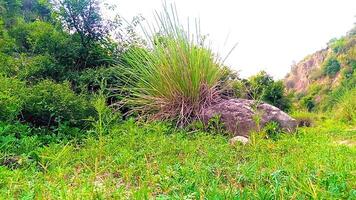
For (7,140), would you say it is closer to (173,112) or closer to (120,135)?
(120,135)

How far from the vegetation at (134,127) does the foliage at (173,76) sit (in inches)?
0.5

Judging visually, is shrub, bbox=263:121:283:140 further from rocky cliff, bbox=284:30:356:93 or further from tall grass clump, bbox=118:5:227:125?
rocky cliff, bbox=284:30:356:93

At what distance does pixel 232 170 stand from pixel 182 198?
0.59m

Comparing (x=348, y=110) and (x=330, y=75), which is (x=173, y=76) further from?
(x=330, y=75)

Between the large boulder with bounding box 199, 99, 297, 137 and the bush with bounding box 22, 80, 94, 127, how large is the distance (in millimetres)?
1385

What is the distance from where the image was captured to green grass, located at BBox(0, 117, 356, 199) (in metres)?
1.38

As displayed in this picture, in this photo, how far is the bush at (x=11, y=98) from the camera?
9.61 ft

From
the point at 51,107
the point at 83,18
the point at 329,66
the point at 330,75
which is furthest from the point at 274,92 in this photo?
the point at 329,66

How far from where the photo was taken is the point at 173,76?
4199 millimetres

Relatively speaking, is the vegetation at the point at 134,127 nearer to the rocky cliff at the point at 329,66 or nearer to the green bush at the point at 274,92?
the green bush at the point at 274,92

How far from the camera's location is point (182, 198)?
1349 millimetres

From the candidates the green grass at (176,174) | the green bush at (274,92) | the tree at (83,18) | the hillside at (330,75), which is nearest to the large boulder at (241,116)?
the green grass at (176,174)

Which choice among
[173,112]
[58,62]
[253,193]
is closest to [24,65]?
[58,62]

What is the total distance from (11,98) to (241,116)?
7.89 ft
